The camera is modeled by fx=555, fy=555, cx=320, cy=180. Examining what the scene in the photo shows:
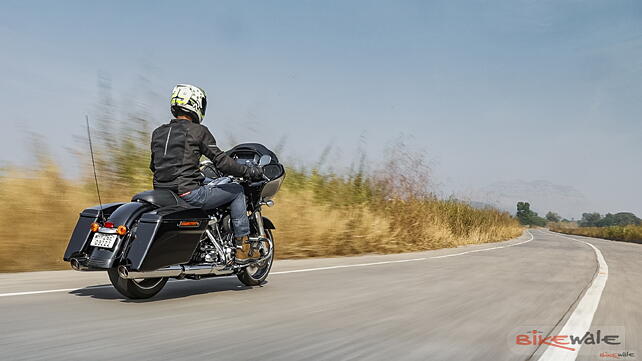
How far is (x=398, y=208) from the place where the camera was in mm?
17844

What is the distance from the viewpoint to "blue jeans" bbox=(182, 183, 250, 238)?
5871mm

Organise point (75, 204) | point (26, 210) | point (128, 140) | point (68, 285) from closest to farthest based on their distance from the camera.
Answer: point (68, 285)
point (26, 210)
point (75, 204)
point (128, 140)

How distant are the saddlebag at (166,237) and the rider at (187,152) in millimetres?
238

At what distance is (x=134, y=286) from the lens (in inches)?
214

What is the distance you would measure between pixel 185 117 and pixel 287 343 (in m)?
2.74

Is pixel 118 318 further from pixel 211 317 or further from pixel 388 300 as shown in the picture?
pixel 388 300

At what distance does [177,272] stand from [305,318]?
1348mm

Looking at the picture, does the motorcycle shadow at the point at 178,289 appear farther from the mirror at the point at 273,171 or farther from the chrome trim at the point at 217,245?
the mirror at the point at 273,171

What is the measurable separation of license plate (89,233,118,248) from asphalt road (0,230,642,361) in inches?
22.3

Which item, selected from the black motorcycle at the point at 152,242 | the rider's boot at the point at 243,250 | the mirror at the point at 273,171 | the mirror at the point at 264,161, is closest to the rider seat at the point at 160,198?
the black motorcycle at the point at 152,242

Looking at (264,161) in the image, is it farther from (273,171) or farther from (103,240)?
(103,240)

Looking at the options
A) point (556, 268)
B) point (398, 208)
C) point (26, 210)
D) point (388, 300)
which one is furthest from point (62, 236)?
point (398, 208)

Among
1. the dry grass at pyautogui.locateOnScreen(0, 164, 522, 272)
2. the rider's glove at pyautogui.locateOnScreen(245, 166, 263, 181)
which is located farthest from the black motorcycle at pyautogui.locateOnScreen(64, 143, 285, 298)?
the dry grass at pyautogui.locateOnScreen(0, 164, 522, 272)

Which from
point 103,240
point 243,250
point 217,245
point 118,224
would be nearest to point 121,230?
point 118,224
